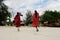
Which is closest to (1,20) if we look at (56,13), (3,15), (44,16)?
(3,15)

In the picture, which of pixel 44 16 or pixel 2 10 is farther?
pixel 44 16

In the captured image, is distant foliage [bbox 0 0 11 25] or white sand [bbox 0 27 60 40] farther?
distant foliage [bbox 0 0 11 25]

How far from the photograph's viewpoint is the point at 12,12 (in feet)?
177

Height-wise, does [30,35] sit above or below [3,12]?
below

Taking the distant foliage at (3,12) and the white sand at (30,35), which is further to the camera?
the distant foliage at (3,12)

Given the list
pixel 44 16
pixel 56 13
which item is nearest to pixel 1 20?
pixel 44 16

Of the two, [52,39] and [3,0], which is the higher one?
[3,0]

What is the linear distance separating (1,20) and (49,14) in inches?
1186

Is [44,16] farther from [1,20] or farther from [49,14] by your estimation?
[1,20]

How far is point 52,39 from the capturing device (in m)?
9.51

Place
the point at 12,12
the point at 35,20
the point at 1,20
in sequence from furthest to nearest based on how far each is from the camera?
the point at 12,12 < the point at 1,20 < the point at 35,20

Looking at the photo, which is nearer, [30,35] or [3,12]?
[30,35]

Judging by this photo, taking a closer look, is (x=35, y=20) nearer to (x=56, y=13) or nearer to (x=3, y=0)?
(x=3, y=0)

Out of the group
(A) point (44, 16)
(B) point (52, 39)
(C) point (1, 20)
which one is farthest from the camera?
(A) point (44, 16)
